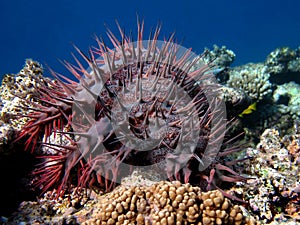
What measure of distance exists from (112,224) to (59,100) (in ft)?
5.06

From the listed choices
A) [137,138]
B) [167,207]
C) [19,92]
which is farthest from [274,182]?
[19,92]

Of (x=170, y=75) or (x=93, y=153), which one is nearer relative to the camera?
(x=93, y=153)

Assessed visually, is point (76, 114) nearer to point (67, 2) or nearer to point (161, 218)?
point (161, 218)

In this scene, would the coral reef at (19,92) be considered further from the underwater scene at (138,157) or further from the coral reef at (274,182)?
the coral reef at (274,182)

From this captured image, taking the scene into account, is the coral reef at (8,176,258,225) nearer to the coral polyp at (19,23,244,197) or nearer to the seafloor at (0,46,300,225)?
the seafloor at (0,46,300,225)

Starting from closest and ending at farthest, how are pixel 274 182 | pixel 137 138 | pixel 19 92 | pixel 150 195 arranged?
pixel 150 195 < pixel 137 138 < pixel 274 182 < pixel 19 92

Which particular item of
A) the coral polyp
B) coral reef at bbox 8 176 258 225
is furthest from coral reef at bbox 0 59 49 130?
coral reef at bbox 8 176 258 225

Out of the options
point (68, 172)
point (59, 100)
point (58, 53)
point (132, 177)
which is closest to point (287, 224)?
point (132, 177)

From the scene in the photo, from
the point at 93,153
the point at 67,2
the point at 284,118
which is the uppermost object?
the point at 67,2

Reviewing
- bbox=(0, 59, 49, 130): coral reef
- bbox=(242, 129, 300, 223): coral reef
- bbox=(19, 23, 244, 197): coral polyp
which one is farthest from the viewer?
bbox=(0, 59, 49, 130): coral reef

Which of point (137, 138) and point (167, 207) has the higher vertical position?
point (137, 138)

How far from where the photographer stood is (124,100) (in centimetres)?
280

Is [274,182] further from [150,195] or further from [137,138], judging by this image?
[137,138]

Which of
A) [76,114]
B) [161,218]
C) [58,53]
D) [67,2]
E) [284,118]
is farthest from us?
[67,2]
